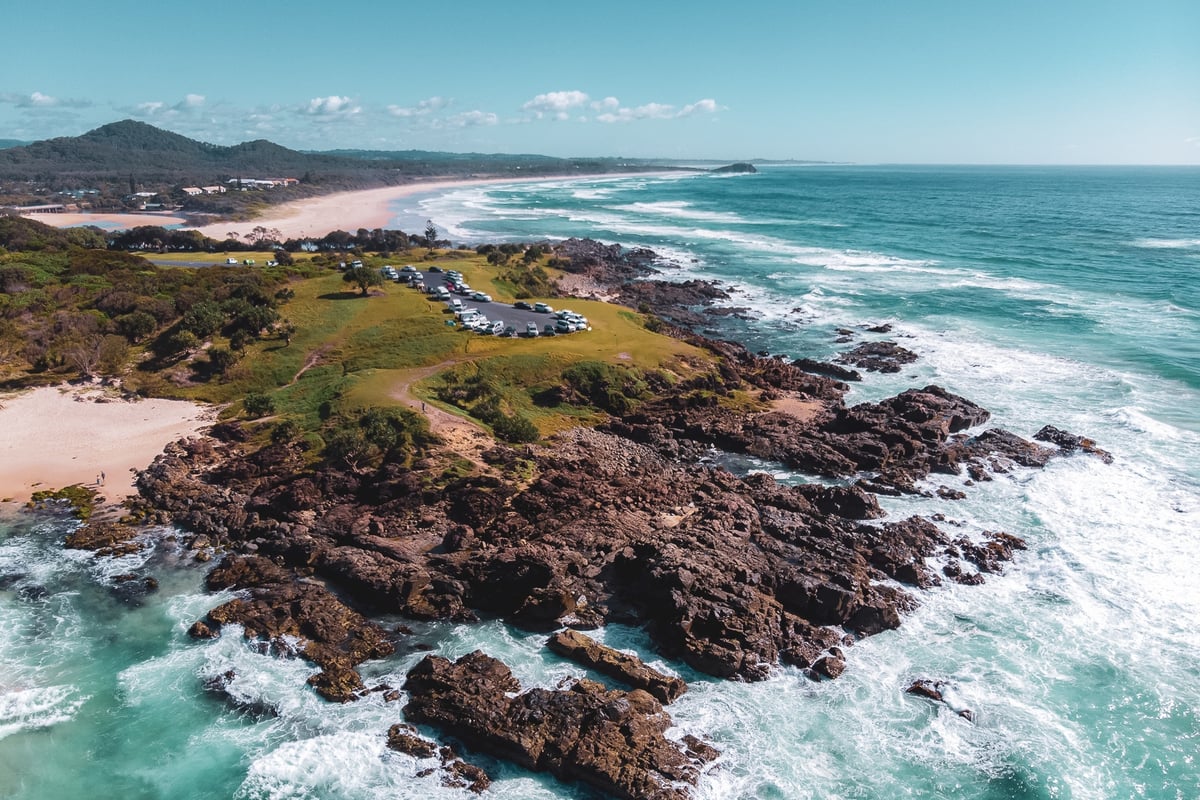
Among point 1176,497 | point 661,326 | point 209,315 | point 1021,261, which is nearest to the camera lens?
point 1176,497

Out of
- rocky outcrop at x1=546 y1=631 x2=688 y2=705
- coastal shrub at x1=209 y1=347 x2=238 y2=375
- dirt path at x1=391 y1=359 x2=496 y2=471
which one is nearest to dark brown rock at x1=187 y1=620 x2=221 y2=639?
rocky outcrop at x1=546 y1=631 x2=688 y2=705

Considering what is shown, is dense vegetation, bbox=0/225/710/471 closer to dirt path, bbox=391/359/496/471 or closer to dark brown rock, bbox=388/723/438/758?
dirt path, bbox=391/359/496/471

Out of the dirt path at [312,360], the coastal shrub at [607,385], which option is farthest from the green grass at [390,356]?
the coastal shrub at [607,385]

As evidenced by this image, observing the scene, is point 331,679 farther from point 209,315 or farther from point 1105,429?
point 1105,429

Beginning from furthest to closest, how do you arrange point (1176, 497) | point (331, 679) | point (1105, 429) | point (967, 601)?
point (1105, 429) < point (1176, 497) < point (967, 601) < point (331, 679)

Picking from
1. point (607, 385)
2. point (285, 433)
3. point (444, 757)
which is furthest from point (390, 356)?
point (444, 757)

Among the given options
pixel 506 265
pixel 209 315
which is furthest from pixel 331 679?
pixel 506 265

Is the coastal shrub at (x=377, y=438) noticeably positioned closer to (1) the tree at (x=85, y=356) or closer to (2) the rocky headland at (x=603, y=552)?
(2) the rocky headland at (x=603, y=552)

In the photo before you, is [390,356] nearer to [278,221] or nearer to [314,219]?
[278,221]
